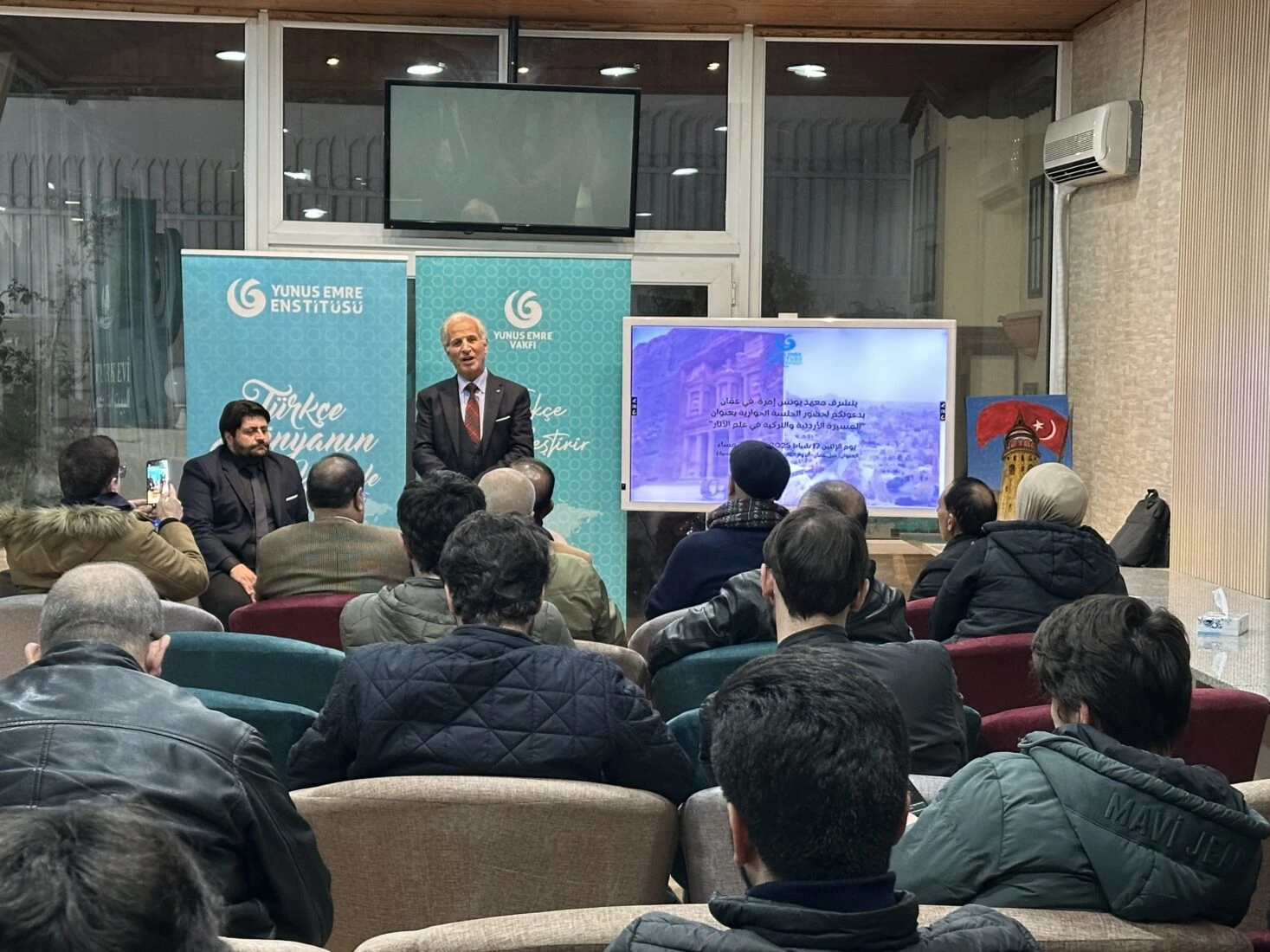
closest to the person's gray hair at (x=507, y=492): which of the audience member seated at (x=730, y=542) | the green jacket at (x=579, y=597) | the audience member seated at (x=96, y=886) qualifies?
the green jacket at (x=579, y=597)

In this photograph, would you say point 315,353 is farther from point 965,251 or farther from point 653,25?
point 965,251

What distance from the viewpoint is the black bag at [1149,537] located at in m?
6.68

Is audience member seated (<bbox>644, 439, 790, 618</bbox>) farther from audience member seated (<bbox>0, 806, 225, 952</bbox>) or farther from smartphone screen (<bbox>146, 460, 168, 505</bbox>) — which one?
audience member seated (<bbox>0, 806, 225, 952</bbox>)

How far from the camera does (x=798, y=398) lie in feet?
24.3

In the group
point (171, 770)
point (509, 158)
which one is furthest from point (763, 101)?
point (171, 770)

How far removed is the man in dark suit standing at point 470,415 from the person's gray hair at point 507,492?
2486mm

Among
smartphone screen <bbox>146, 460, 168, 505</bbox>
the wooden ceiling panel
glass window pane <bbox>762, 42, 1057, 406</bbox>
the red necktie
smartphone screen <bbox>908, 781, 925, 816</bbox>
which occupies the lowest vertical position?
smartphone screen <bbox>908, 781, 925, 816</bbox>

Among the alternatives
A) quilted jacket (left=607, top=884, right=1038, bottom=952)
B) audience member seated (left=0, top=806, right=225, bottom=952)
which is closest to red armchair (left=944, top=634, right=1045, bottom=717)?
quilted jacket (left=607, top=884, right=1038, bottom=952)

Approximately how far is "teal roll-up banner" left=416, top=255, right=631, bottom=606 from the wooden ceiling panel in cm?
138

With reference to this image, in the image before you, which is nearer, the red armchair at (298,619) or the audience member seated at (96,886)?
the audience member seated at (96,886)

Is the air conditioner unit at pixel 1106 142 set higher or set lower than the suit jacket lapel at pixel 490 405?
higher

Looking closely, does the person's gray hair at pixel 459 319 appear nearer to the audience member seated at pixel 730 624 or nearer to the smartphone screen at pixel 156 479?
the smartphone screen at pixel 156 479

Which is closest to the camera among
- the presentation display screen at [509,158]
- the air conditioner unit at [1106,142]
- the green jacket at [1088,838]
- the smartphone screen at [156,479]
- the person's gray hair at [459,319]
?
the green jacket at [1088,838]

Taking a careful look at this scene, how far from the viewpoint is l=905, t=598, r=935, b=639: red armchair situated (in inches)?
179
